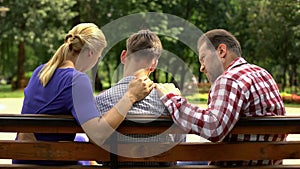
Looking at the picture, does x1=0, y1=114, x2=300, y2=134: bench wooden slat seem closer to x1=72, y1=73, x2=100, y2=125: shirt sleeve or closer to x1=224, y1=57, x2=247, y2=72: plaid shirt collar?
x1=72, y1=73, x2=100, y2=125: shirt sleeve

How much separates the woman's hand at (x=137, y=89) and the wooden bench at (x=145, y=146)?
0.12 m

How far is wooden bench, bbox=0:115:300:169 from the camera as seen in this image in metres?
3.11

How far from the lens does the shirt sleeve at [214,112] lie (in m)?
3.04

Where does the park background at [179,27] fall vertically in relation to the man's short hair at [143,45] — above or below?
below

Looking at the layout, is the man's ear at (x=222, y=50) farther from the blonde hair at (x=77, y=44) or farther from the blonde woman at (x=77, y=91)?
the blonde hair at (x=77, y=44)

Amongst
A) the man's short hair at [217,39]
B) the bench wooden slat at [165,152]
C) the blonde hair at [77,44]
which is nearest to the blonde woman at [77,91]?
the blonde hair at [77,44]

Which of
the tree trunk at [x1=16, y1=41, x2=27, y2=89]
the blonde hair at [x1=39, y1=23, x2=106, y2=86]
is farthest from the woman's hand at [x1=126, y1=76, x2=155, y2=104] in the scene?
the tree trunk at [x1=16, y1=41, x2=27, y2=89]

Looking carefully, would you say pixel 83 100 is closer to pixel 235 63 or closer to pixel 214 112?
pixel 214 112

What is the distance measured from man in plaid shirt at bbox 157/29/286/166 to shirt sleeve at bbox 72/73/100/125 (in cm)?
38

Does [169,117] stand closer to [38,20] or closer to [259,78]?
[259,78]

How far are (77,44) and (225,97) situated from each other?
3.21 ft

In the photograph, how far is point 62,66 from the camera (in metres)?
3.48

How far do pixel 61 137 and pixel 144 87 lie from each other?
1.94ft

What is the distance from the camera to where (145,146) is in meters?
3.18
